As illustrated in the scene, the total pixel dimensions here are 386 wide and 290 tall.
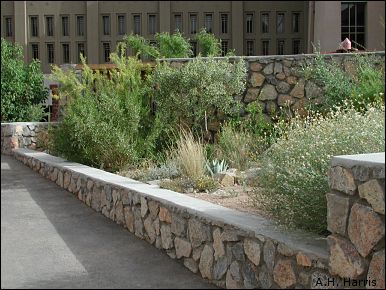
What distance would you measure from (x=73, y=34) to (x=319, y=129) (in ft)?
125

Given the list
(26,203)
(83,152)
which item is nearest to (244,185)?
(26,203)

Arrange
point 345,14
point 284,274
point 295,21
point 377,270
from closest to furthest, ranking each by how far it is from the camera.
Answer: point 377,270, point 284,274, point 345,14, point 295,21

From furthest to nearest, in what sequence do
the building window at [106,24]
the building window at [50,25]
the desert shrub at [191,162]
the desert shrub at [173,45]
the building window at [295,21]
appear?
the building window at [106,24]
the building window at [50,25]
the building window at [295,21]
the desert shrub at [173,45]
the desert shrub at [191,162]

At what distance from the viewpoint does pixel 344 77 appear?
10.8 metres

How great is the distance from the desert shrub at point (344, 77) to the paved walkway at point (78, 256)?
4.55 meters

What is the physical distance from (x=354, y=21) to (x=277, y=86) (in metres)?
13.5

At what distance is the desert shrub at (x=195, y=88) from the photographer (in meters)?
10.7

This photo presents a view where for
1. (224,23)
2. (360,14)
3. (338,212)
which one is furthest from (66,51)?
(338,212)

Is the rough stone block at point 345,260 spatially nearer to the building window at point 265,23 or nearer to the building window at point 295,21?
the building window at point 295,21

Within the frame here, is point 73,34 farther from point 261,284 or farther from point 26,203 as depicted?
point 261,284

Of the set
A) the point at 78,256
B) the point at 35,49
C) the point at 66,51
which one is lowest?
the point at 78,256

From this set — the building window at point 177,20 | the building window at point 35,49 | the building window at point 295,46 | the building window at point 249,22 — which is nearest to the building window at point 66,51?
the building window at point 35,49

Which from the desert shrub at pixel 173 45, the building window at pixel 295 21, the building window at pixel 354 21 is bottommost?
the desert shrub at pixel 173 45

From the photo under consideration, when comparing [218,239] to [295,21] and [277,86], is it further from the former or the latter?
[295,21]
